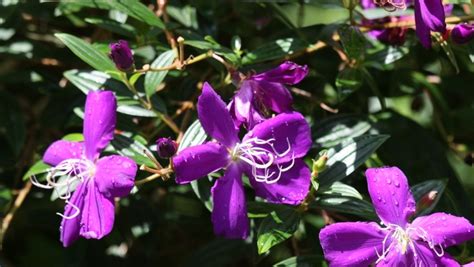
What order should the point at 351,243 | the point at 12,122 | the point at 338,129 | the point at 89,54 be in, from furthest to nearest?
the point at 12,122 → the point at 338,129 → the point at 89,54 → the point at 351,243

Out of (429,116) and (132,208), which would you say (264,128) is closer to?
(132,208)

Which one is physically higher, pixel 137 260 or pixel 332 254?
pixel 332 254

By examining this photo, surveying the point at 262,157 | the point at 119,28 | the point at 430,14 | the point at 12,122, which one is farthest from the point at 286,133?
the point at 12,122

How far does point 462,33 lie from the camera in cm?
141

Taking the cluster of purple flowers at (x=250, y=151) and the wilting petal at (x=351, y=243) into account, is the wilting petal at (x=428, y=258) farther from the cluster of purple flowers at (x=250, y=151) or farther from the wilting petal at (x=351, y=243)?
the cluster of purple flowers at (x=250, y=151)

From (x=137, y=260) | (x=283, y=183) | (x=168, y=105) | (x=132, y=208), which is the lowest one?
(x=137, y=260)

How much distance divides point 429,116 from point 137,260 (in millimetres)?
789

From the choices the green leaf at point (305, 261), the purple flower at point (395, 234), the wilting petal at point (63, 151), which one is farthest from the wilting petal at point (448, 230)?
the wilting petal at point (63, 151)

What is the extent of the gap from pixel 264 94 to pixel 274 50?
0.16m

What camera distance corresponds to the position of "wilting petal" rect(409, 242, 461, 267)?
125 centimetres

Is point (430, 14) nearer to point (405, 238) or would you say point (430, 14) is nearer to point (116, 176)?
point (405, 238)

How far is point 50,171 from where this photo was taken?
1.39 meters

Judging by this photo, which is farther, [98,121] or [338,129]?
[338,129]

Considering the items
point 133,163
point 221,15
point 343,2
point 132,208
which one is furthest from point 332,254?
point 221,15
